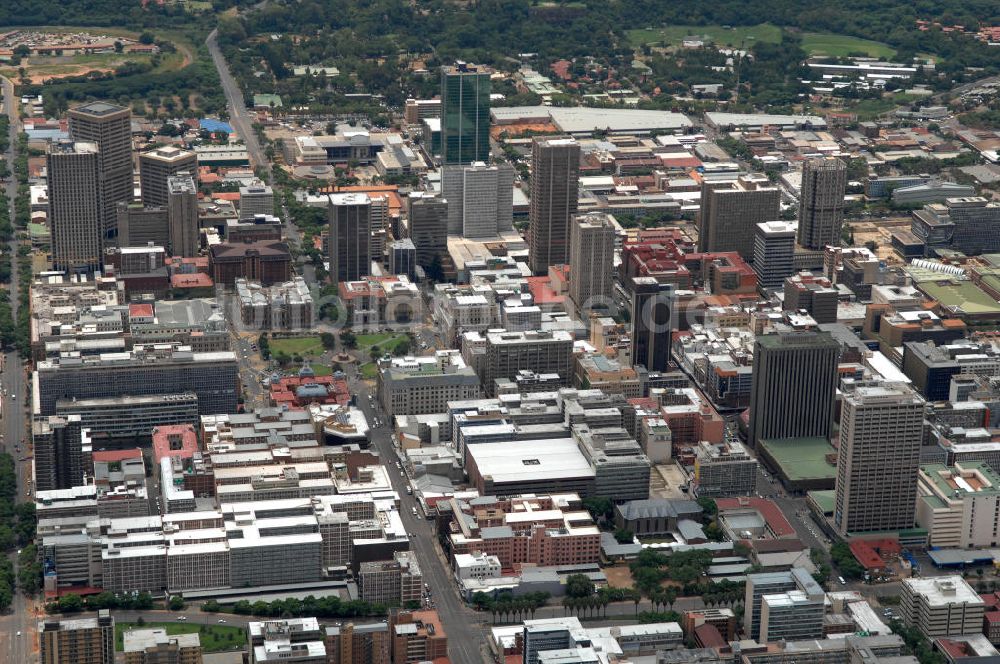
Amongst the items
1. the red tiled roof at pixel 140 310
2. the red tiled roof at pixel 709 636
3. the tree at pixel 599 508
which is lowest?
the red tiled roof at pixel 709 636

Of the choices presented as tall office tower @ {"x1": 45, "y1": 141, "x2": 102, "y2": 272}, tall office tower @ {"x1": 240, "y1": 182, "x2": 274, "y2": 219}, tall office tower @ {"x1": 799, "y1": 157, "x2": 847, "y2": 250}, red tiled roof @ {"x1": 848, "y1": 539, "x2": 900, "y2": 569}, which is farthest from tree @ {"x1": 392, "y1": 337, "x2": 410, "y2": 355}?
red tiled roof @ {"x1": 848, "y1": 539, "x2": 900, "y2": 569}

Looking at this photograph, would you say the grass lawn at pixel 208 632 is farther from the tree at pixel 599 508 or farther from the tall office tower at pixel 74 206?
the tall office tower at pixel 74 206

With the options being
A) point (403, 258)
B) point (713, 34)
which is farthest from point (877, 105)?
point (403, 258)

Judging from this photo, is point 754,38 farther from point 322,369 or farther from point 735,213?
point 322,369

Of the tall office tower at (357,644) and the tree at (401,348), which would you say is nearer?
the tall office tower at (357,644)

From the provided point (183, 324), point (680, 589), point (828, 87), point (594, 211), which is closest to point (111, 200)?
point (183, 324)

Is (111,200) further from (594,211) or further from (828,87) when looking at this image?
(828,87)

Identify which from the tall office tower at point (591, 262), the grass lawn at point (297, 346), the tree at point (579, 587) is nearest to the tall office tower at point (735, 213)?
the tall office tower at point (591, 262)
